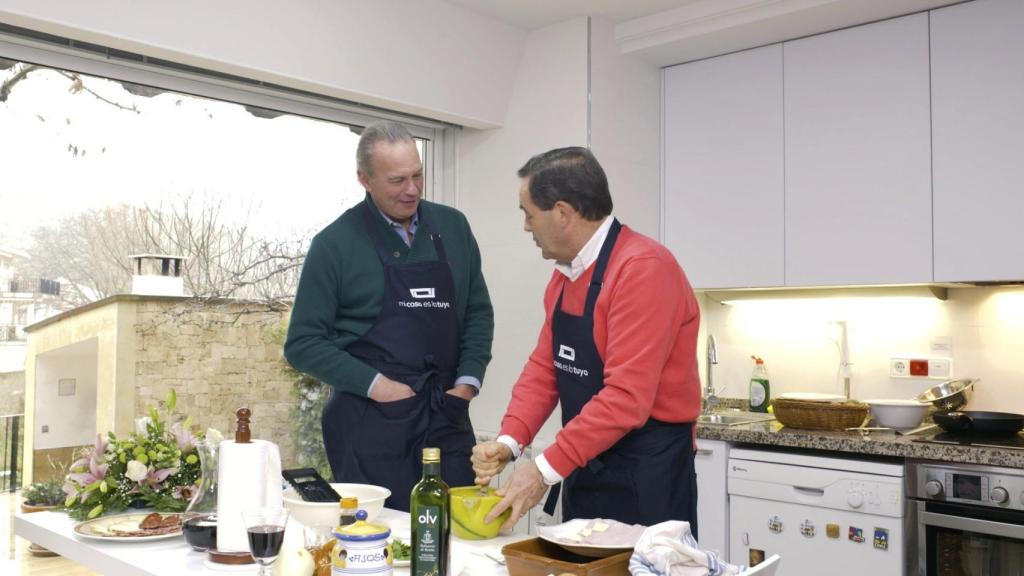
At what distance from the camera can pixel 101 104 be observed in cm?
307

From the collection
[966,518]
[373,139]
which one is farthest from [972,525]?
[373,139]

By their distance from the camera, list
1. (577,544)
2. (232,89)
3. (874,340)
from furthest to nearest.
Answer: (874,340) < (232,89) < (577,544)

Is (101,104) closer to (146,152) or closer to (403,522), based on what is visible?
(146,152)

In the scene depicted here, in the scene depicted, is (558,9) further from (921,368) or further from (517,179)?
(921,368)

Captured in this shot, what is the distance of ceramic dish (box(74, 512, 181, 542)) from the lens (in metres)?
1.87

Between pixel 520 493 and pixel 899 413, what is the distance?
2069mm

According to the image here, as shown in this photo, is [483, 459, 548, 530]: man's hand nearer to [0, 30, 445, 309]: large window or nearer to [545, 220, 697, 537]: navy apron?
[545, 220, 697, 537]: navy apron

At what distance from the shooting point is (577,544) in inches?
62.6

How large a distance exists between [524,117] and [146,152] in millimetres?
1560

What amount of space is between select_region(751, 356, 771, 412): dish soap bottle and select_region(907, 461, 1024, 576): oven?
3.29 ft

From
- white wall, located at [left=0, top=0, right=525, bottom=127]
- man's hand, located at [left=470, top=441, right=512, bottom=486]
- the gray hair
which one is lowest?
man's hand, located at [left=470, top=441, right=512, bottom=486]

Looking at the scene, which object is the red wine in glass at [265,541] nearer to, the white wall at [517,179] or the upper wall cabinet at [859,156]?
the white wall at [517,179]

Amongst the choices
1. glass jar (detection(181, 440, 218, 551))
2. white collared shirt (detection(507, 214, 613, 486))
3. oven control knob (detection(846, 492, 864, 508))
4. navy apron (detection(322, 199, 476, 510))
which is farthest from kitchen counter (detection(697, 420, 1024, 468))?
glass jar (detection(181, 440, 218, 551))

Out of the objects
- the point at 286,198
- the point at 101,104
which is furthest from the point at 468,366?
the point at 101,104
